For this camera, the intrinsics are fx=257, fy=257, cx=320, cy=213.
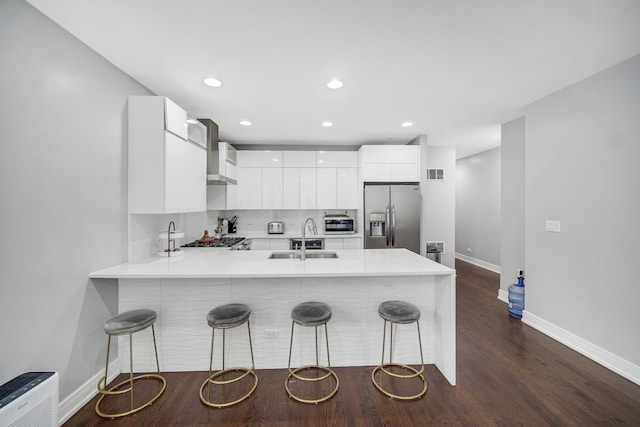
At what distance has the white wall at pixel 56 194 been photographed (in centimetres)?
143

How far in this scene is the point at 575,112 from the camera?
8.39 feet

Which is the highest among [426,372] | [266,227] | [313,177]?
[313,177]

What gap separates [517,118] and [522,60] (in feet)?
5.70

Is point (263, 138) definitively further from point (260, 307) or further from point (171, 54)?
point (260, 307)

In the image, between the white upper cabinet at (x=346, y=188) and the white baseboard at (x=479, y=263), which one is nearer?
the white upper cabinet at (x=346, y=188)

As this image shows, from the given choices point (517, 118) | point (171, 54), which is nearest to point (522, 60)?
point (517, 118)

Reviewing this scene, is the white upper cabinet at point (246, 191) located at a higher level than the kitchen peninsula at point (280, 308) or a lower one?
higher

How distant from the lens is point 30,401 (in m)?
1.30

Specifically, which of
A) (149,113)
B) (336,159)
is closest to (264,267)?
(149,113)

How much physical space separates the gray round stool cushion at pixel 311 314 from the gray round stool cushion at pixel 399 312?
45cm

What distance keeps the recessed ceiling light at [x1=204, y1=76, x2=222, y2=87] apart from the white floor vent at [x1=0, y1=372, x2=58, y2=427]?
238 cm

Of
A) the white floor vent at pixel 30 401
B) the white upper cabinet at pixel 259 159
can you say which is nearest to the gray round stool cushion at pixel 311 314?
the white floor vent at pixel 30 401

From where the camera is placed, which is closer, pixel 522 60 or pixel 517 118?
pixel 522 60

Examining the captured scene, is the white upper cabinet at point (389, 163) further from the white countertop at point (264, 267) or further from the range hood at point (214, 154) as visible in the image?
the range hood at point (214, 154)
